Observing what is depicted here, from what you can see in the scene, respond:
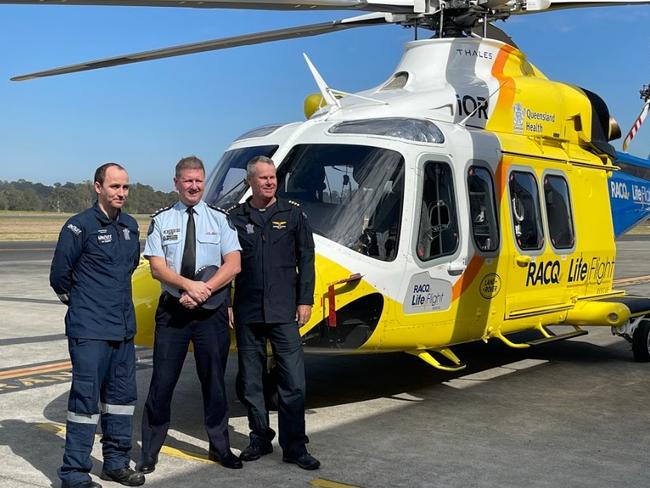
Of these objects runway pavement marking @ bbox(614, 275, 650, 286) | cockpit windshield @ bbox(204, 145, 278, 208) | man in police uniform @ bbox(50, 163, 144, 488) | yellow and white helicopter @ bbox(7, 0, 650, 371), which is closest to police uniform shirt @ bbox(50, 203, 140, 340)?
man in police uniform @ bbox(50, 163, 144, 488)

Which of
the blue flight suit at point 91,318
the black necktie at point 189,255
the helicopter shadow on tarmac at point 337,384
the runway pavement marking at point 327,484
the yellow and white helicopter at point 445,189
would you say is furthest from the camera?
the yellow and white helicopter at point 445,189

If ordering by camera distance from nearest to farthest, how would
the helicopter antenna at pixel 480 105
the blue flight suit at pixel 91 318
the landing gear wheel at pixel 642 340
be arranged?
the blue flight suit at pixel 91 318, the helicopter antenna at pixel 480 105, the landing gear wheel at pixel 642 340

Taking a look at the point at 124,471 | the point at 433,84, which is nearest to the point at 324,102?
the point at 433,84

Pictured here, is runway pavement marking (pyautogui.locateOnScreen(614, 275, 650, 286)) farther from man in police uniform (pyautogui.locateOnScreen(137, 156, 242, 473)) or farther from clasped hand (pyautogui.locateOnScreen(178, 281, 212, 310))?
clasped hand (pyautogui.locateOnScreen(178, 281, 212, 310))

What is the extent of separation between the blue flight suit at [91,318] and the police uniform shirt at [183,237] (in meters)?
0.23

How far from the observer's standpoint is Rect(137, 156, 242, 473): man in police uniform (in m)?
4.80

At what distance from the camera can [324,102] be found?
8.11 metres

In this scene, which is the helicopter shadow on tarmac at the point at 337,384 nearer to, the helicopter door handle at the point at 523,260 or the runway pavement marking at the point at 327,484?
the runway pavement marking at the point at 327,484

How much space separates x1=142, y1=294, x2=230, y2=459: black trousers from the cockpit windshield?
1.78 metres

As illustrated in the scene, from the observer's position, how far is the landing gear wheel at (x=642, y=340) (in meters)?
8.83

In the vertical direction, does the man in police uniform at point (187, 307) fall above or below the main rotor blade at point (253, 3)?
below

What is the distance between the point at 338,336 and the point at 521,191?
2.69 m

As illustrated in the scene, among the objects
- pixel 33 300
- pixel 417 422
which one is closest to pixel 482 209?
pixel 417 422

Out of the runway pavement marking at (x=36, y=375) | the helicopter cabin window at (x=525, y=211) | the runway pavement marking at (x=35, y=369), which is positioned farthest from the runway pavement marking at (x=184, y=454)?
the helicopter cabin window at (x=525, y=211)
